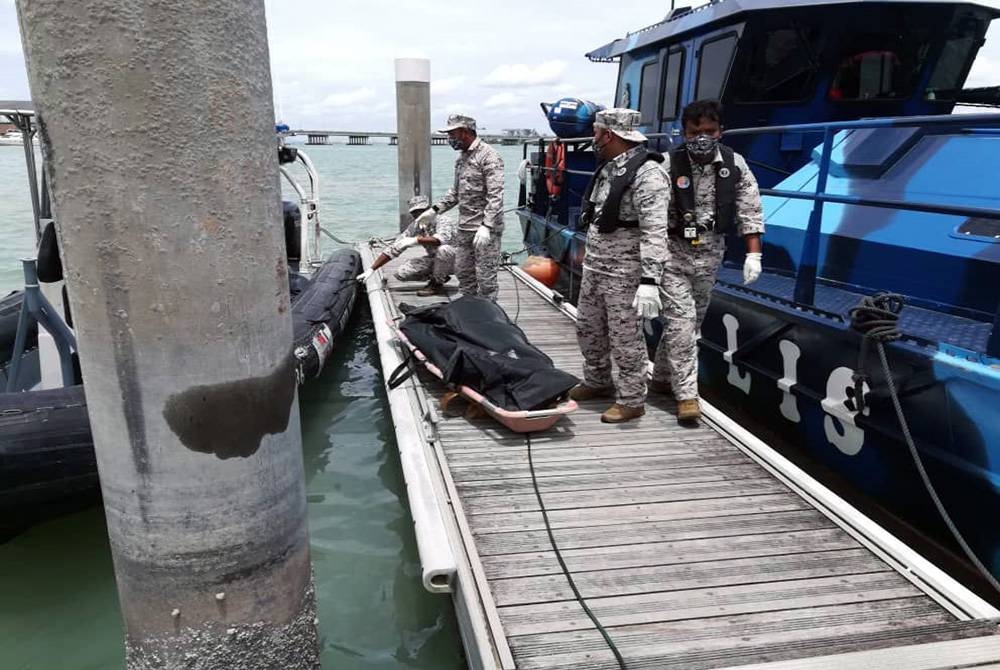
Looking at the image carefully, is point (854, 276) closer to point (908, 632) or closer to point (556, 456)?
point (556, 456)

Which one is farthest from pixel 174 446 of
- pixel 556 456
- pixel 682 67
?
Answer: pixel 682 67

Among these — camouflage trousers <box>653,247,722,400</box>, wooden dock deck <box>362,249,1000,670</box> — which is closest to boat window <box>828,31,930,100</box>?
camouflage trousers <box>653,247,722,400</box>

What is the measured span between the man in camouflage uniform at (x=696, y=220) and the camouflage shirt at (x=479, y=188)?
1.99 meters

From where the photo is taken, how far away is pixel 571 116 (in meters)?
9.52

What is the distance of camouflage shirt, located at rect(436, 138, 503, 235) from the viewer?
18.3 feet

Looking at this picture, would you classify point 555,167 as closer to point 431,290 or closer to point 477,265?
point 431,290

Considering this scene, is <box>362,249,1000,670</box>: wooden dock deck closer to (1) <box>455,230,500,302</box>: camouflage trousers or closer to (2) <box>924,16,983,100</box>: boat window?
(1) <box>455,230,500,302</box>: camouflage trousers

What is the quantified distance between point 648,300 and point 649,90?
5.44 meters

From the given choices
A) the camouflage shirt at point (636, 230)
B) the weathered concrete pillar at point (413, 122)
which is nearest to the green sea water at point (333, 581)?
the camouflage shirt at point (636, 230)

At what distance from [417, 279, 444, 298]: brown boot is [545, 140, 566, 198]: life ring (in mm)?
2925

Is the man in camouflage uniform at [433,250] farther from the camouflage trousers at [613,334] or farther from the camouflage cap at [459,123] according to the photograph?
the camouflage trousers at [613,334]

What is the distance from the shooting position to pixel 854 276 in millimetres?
4668

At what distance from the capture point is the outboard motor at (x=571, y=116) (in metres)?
9.51

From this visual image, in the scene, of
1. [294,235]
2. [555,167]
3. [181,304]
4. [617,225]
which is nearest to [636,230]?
[617,225]
